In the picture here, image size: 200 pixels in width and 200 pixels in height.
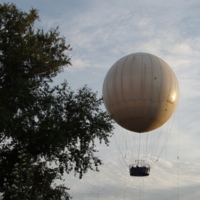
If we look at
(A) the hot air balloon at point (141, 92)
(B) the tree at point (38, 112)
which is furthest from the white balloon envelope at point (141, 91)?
(B) the tree at point (38, 112)

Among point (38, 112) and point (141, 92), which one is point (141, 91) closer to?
point (141, 92)

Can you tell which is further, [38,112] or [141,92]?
[141,92]

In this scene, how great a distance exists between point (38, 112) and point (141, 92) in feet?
41.3

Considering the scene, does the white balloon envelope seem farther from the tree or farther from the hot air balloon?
the tree

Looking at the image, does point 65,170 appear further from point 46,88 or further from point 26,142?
point 46,88

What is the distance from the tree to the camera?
2555 centimetres

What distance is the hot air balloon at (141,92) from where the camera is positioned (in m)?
37.1

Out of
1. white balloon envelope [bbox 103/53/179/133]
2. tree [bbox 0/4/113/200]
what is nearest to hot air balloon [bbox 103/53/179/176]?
white balloon envelope [bbox 103/53/179/133]

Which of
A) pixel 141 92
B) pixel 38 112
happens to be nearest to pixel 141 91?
pixel 141 92

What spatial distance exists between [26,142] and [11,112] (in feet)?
7.12

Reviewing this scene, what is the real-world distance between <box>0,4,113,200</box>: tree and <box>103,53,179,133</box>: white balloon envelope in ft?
29.5

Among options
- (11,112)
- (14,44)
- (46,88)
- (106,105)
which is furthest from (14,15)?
(106,105)

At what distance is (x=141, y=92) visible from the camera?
37094 mm

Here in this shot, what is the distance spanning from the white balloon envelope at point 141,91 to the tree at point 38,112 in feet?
29.5
